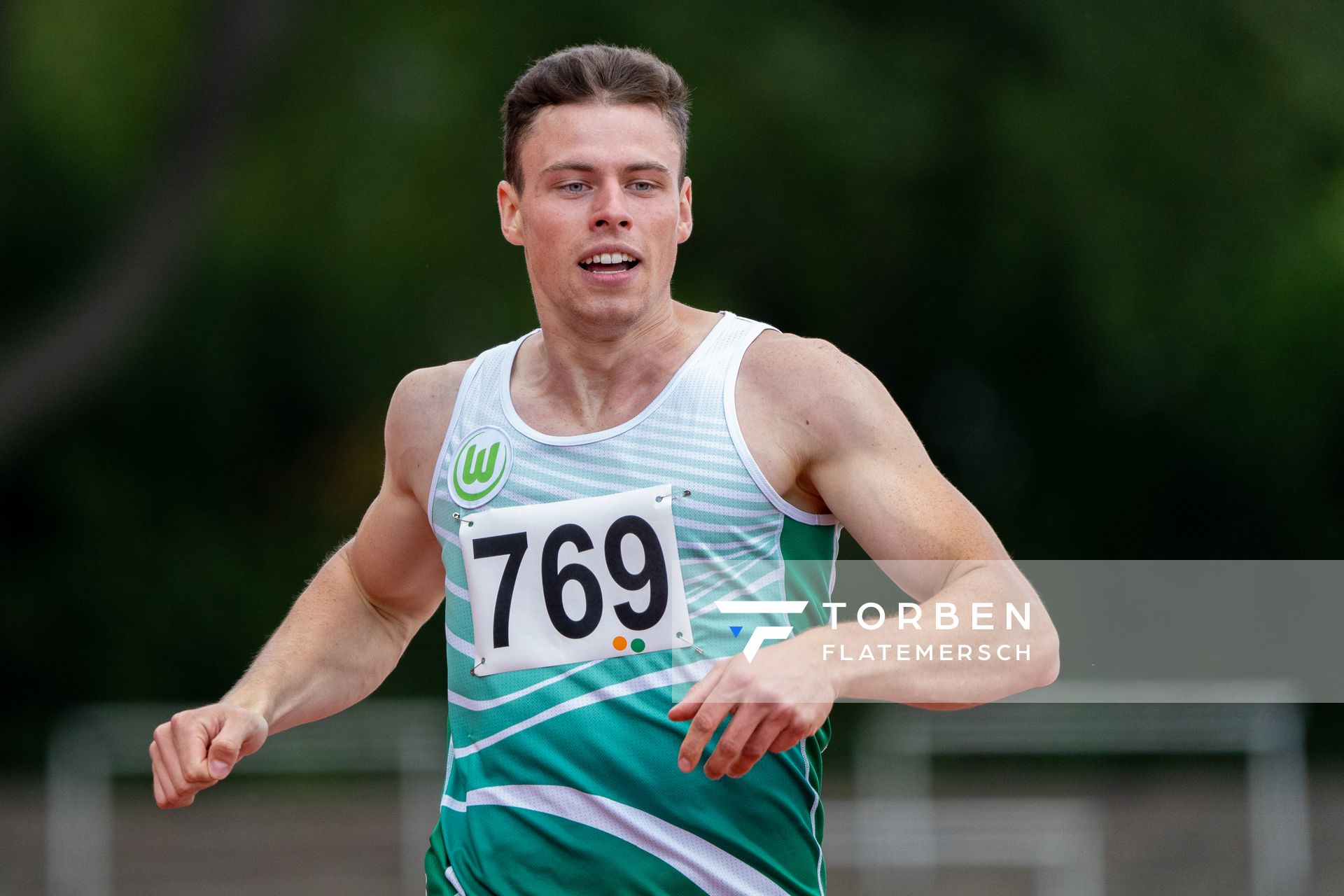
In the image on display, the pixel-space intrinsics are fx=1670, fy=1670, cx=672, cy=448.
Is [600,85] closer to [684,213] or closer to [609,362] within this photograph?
[684,213]

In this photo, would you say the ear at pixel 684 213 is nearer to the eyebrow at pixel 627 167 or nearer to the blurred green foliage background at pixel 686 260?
the eyebrow at pixel 627 167

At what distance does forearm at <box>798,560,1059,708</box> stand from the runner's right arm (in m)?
1.17

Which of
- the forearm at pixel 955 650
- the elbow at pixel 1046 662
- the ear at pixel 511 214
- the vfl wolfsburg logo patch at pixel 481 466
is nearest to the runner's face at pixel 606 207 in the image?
the ear at pixel 511 214

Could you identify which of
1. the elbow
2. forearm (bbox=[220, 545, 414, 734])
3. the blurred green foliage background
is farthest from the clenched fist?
the blurred green foliage background

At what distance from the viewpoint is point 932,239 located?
1208 centimetres

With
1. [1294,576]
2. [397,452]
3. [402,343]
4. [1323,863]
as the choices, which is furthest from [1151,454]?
[397,452]

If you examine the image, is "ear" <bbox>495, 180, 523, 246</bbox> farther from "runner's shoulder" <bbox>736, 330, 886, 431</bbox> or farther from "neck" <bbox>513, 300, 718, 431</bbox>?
"runner's shoulder" <bbox>736, 330, 886, 431</bbox>

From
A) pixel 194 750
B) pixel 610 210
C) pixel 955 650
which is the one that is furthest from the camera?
pixel 610 210

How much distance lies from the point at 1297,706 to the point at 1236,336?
2632 mm

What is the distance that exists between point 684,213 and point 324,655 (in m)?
1.21

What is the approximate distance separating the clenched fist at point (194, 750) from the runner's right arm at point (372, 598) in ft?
0.32

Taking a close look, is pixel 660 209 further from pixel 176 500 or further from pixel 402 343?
pixel 176 500

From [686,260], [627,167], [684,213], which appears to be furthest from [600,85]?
[686,260]

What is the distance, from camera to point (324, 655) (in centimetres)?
356
